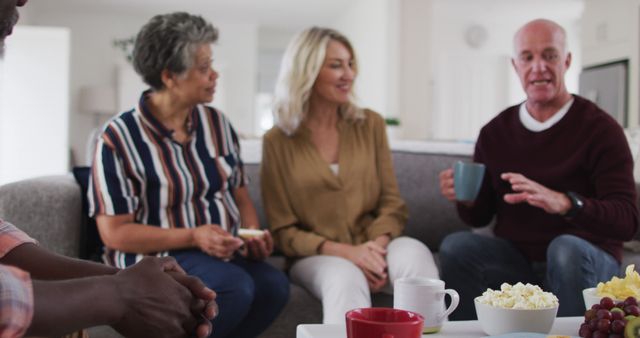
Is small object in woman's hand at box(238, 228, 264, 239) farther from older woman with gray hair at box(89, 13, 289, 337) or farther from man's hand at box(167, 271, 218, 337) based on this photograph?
man's hand at box(167, 271, 218, 337)

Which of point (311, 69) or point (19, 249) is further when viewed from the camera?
point (311, 69)

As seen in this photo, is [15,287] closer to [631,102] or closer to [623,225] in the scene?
[623,225]

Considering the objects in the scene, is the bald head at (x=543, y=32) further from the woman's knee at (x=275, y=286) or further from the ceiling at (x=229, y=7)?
the ceiling at (x=229, y=7)

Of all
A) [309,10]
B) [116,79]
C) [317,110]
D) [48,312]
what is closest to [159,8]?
[116,79]

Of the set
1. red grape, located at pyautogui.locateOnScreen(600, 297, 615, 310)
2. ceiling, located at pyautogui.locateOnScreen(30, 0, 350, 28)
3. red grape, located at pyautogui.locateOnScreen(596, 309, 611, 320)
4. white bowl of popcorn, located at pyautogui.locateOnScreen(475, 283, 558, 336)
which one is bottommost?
white bowl of popcorn, located at pyautogui.locateOnScreen(475, 283, 558, 336)

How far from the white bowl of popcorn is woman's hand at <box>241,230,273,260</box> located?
87 centimetres

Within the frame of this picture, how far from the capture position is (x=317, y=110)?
2.21 metres

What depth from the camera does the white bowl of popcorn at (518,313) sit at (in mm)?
1019

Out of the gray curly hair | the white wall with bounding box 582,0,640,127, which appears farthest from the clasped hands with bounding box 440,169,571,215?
the white wall with bounding box 582,0,640,127

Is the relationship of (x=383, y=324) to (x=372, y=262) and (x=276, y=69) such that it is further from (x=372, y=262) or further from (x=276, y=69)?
(x=276, y=69)

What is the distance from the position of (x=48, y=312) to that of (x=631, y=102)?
6467mm

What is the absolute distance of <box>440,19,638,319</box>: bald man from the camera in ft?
5.59

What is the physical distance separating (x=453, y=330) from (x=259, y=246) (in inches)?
32.9

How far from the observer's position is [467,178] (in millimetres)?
1684
